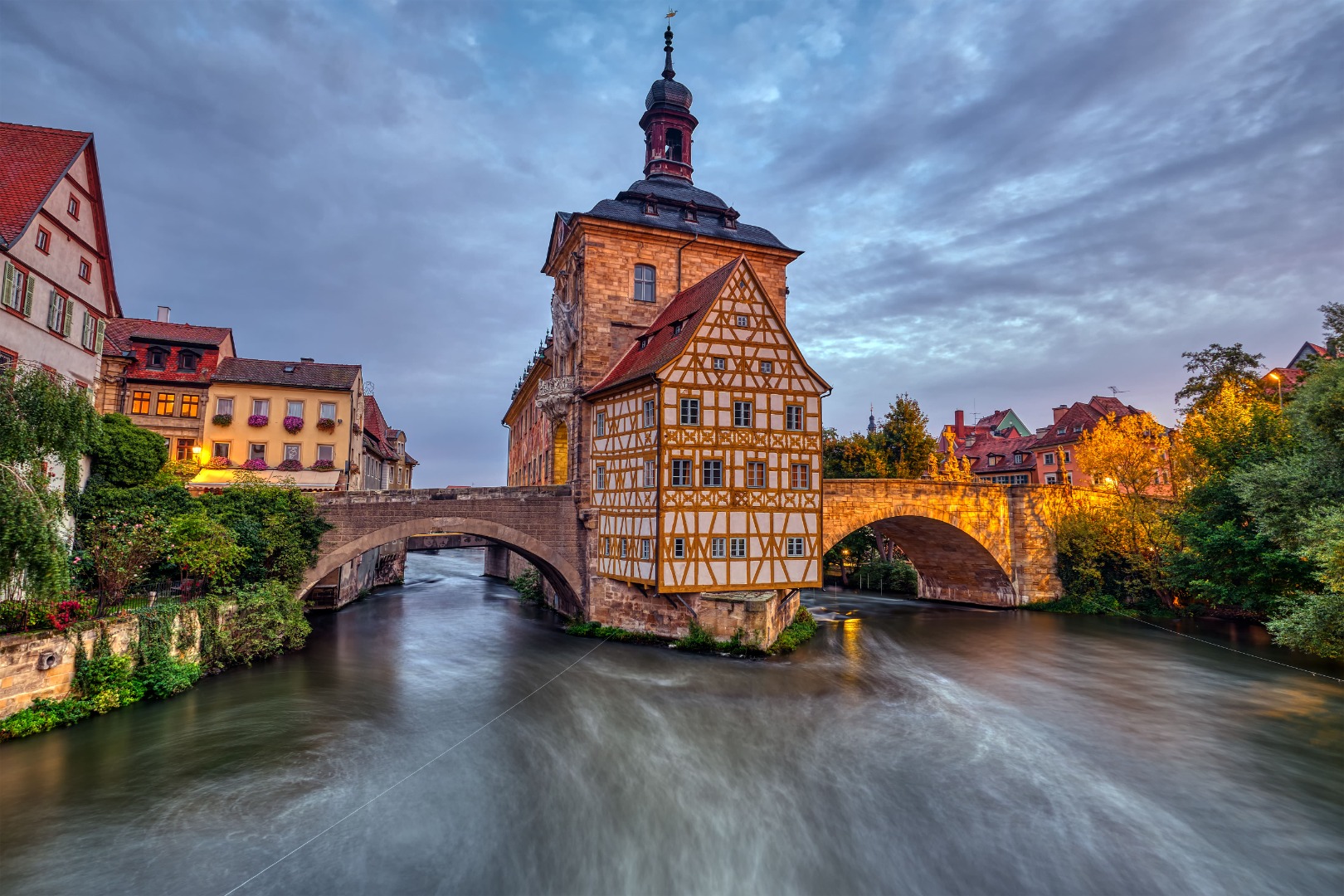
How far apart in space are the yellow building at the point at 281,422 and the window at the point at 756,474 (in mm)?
19834

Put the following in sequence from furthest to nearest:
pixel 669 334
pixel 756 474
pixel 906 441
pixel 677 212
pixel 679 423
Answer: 1. pixel 906 441
2. pixel 677 212
3. pixel 669 334
4. pixel 756 474
5. pixel 679 423

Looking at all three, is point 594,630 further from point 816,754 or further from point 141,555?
point 141,555

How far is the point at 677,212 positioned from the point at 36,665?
71.3 ft

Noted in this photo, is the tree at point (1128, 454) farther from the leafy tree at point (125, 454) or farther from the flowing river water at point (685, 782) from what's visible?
the leafy tree at point (125, 454)

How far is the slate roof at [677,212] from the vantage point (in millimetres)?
22984

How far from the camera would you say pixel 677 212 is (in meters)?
24.2

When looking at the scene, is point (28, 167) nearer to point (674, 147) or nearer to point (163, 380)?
point (163, 380)

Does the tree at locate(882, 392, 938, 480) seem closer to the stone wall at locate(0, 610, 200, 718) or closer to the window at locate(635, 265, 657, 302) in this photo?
the window at locate(635, 265, 657, 302)

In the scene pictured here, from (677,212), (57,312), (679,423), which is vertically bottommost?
(679,423)

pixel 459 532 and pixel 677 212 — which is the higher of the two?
pixel 677 212

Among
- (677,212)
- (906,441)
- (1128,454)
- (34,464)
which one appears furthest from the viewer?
(906,441)

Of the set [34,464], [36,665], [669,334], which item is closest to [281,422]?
[36,665]

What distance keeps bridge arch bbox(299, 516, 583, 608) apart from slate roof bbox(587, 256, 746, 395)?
5.59 m

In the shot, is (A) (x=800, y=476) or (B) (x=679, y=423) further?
(A) (x=800, y=476)
